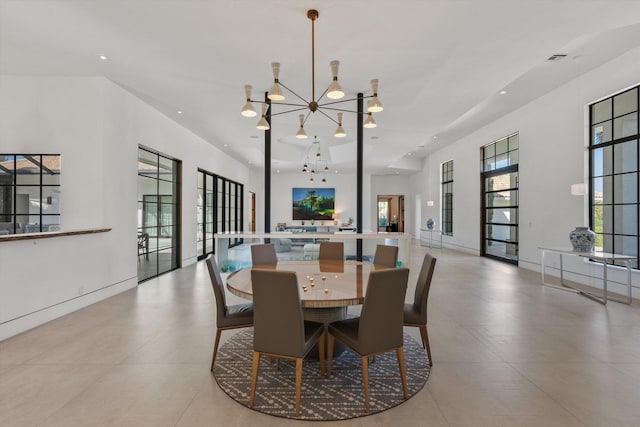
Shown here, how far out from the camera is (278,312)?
2.02 metres

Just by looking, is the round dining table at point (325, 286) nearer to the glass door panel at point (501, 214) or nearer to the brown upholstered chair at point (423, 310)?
the brown upholstered chair at point (423, 310)

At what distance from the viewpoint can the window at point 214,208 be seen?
329 inches

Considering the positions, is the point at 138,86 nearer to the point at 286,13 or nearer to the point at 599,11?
the point at 286,13

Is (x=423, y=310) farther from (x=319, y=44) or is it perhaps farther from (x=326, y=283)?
(x=319, y=44)

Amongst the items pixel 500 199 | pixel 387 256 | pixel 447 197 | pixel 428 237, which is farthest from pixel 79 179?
pixel 428 237

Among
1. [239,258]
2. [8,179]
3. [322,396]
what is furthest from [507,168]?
[8,179]

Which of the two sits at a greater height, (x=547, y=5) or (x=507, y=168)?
(x=547, y=5)

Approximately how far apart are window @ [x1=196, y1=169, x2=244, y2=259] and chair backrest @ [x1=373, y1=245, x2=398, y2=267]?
572cm

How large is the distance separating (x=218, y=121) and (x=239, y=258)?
10.1 ft

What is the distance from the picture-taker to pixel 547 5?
9.55 ft

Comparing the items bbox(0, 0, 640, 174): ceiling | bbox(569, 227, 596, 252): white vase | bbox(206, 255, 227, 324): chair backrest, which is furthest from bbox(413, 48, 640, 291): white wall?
bbox(206, 255, 227, 324): chair backrest

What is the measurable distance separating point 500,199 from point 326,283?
744cm

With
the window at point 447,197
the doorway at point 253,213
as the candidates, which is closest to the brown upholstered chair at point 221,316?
the window at point 447,197

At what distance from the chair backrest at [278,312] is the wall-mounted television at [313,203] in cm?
1251
